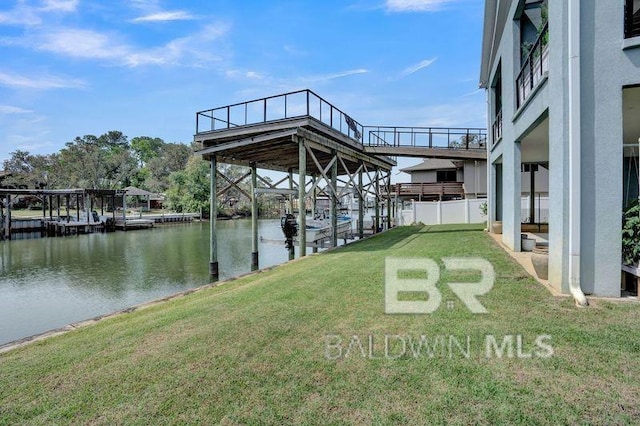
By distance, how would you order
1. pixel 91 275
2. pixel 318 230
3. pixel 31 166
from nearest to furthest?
pixel 91 275 < pixel 318 230 < pixel 31 166

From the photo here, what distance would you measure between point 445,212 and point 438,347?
18599mm

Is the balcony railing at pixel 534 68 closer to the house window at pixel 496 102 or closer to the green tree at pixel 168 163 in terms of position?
the house window at pixel 496 102

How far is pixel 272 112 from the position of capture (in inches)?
456

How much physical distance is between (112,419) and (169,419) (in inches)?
16.9

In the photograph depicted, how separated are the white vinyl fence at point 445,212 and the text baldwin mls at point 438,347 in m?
17.3

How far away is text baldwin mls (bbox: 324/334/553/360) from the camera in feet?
10.7

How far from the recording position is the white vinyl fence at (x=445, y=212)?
19656 mm

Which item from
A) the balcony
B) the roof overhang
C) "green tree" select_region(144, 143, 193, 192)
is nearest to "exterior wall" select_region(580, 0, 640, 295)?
the roof overhang

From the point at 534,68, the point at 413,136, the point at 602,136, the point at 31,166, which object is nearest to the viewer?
the point at 602,136

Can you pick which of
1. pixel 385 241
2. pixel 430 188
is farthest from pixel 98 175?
pixel 385 241

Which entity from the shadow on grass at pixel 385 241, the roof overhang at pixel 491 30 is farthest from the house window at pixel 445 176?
the shadow on grass at pixel 385 241

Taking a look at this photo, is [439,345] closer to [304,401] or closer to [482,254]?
[304,401]
